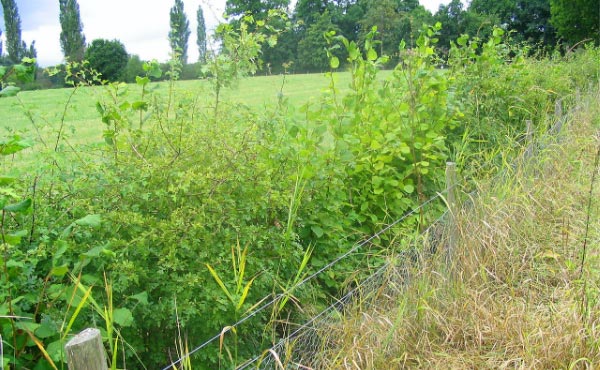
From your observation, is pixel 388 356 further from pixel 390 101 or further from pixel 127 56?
pixel 127 56

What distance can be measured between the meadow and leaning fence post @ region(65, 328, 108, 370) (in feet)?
1.09

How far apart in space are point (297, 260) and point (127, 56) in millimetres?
29188

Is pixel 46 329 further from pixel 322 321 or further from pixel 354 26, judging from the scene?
pixel 354 26

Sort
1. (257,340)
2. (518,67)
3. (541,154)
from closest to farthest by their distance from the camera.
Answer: (257,340) → (541,154) → (518,67)

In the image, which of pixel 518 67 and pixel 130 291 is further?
pixel 518 67

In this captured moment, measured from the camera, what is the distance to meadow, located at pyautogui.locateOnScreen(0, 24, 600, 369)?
2025mm

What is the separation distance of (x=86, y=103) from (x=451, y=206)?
45.4ft

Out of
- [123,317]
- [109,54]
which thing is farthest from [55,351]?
[109,54]

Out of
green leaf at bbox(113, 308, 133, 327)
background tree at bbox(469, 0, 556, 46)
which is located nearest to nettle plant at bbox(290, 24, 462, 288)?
green leaf at bbox(113, 308, 133, 327)

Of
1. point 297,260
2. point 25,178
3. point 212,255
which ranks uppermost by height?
point 25,178

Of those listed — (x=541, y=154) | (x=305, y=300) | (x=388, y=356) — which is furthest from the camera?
(x=541, y=154)

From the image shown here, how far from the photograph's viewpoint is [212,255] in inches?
94.4

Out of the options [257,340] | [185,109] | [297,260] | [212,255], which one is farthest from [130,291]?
[185,109]

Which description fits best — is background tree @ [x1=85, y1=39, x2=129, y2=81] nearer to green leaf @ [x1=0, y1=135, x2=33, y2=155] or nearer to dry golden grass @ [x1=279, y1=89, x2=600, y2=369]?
dry golden grass @ [x1=279, y1=89, x2=600, y2=369]
